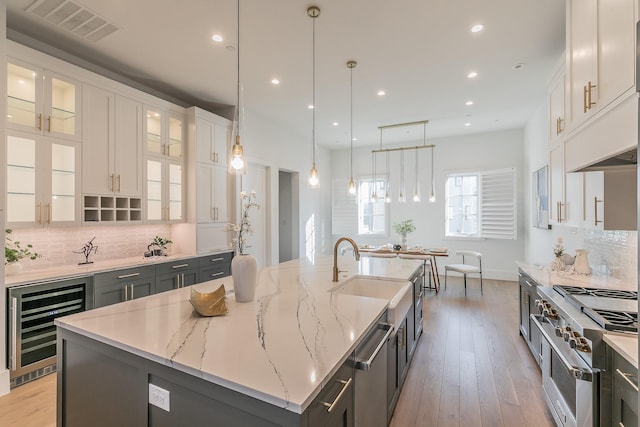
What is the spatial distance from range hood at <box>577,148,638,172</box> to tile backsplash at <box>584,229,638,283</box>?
2.66 ft

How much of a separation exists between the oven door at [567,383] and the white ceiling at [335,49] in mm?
2640

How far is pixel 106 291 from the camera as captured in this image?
3.01m

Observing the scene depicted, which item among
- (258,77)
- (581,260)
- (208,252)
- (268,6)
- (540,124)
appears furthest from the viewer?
(540,124)

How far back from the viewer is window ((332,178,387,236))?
24.9 ft

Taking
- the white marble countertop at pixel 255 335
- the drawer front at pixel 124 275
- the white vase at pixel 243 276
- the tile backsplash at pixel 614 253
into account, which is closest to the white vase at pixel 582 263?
the tile backsplash at pixel 614 253

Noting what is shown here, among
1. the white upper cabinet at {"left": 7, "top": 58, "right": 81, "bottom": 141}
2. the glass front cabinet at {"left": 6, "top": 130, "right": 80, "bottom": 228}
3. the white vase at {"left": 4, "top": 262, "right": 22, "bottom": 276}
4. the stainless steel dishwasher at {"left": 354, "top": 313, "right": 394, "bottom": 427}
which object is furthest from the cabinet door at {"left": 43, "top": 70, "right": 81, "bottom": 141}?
the stainless steel dishwasher at {"left": 354, "top": 313, "right": 394, "bottom": 427}

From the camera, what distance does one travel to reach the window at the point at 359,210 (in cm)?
759

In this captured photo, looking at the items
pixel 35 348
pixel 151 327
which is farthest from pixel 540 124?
pixel 35 348

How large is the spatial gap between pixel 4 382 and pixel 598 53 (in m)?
4.68

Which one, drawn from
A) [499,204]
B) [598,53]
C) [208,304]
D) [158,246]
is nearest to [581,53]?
[598,53]

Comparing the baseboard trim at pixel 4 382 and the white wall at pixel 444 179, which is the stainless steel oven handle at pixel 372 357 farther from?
the white wall at pixel 444 179

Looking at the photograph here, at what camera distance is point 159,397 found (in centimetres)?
114

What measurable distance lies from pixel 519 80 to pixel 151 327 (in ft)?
15.9

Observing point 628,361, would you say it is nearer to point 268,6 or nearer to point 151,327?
point 151,327
